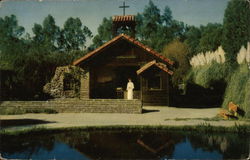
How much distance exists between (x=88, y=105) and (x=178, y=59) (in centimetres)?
2077

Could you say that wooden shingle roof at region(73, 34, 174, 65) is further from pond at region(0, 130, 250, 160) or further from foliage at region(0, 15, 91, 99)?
pond at region(0, 130, 250, 160)

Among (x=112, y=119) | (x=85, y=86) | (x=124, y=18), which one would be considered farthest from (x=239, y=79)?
(x=85, y=86)

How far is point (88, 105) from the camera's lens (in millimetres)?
15422

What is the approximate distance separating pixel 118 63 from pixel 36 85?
27.1 ft

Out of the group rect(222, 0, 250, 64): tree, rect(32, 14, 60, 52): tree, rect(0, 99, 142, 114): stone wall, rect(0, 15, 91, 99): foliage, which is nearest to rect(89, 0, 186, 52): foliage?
rect(32, 14, 60, 52): tree

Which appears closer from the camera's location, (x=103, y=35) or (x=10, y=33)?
(x=10, y=33)

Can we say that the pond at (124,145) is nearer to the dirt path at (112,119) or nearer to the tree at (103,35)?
the dirt path at (112,119)

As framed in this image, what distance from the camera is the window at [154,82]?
63.7ft

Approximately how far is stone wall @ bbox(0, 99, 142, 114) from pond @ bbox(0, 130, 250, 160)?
16.9 ft

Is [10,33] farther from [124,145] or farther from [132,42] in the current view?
[124,145]

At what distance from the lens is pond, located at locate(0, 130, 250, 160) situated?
735 cm

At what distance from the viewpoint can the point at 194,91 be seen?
2297 centimetres

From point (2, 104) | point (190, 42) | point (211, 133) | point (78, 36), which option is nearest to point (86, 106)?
point (2, 104)

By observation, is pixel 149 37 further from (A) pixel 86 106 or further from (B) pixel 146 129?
(B) pixel 146 129
